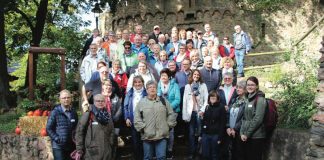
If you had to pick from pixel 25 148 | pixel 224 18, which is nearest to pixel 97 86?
pixel 25 148

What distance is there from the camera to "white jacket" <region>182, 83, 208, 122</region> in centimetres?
889

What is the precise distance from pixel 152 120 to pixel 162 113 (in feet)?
0.68

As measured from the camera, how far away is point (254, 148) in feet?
25.5

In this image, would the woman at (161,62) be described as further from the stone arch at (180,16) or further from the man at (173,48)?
the stone arch at (180,16)

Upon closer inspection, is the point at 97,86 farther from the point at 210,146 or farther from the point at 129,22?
the point at 129,22

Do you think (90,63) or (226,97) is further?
(90,63)

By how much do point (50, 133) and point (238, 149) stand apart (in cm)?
328

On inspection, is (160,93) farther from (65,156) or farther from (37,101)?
(37,101)

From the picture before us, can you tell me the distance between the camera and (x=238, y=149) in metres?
8.08

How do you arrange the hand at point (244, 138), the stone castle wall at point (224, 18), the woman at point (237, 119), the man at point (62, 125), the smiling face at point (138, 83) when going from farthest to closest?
the stone castle wall at point (224, 18) → the smiling face at point (138, 83) → the woman at point (237, 119) → the man at point (62, 125) → the hand at point (244, 138)

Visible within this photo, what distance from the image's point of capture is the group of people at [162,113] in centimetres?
743

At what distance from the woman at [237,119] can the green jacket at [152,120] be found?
1133 mm

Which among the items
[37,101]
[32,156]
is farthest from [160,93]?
[37,101]

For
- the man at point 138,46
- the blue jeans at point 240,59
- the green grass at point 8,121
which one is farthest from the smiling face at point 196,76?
the blue jeans at point 240,59
